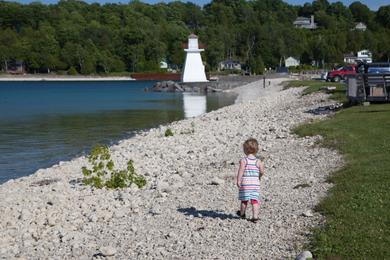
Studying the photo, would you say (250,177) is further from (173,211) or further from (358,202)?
(173,211)

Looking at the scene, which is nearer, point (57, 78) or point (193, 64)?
point (193, 64)

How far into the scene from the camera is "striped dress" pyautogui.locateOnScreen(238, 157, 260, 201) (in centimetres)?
1000

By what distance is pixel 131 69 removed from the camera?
604ft

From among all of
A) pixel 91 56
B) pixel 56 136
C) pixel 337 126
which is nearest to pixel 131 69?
pixel 91 56

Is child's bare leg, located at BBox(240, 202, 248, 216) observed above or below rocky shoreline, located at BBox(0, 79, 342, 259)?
above

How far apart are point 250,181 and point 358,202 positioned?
5.91 ft

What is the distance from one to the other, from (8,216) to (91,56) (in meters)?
170

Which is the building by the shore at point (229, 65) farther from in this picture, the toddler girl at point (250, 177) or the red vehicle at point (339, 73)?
the toddler girl at point (250, 177)

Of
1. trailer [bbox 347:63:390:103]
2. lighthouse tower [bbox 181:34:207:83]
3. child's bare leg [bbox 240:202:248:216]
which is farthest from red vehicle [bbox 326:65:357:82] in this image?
child's bare leg [bbox 240:202:248:216]

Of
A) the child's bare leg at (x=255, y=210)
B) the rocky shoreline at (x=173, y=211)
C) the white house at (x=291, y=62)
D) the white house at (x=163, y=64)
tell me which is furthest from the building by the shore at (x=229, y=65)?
the child's bare leg at (x=255, y=210)

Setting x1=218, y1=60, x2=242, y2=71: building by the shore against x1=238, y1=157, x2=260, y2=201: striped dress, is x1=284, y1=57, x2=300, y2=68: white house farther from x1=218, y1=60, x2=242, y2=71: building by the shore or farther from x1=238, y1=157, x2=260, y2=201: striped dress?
x1=238, y1=157, x2=260, y2=201: striped dress

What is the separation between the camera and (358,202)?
400 inches

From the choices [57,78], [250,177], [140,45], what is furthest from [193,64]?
[250,177]

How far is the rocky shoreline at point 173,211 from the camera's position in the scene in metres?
9.11
